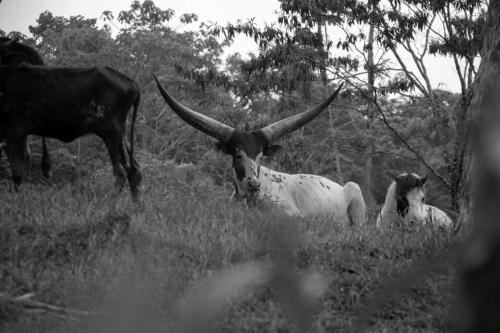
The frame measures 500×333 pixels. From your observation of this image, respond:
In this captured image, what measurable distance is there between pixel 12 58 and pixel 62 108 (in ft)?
3.06

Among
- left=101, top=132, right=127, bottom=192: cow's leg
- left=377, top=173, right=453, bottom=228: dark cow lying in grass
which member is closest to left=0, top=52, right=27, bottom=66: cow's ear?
left=101, top=132, right=127, bottom=192: cow's leg

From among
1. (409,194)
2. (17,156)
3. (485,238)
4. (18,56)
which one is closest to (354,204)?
(409,194)

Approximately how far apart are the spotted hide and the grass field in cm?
225

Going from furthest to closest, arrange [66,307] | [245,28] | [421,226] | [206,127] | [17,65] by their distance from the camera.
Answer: [245,28]
[206,127]
[17,65]
[421,226]
[66,307]

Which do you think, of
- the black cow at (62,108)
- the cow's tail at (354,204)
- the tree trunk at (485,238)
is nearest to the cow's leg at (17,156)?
the black cow at (62,108)

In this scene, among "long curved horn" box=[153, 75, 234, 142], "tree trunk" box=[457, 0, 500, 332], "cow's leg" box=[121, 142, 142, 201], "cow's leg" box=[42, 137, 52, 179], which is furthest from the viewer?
"long curved horn" box=[153, 75, 234, 142]

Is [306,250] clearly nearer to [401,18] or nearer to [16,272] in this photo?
[16,272]

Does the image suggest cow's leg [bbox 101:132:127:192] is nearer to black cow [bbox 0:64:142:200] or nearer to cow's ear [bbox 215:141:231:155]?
black cow [bbox 0:64:142:200]

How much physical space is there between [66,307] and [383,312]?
5.63 feet

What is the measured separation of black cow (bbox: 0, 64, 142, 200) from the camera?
699 cm

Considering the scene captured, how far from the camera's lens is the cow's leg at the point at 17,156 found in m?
6.96

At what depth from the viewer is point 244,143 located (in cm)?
861

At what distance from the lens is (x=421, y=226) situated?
5895 millimetres

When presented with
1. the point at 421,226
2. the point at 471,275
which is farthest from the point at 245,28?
the point at 471,275
